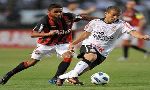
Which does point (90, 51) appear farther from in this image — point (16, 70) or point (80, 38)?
point (16, 70)

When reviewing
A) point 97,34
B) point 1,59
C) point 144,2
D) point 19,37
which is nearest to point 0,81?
point 97,34

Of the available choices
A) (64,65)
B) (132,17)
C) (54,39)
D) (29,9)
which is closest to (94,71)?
(54,39)

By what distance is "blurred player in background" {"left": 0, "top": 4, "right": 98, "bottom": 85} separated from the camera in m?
12.1

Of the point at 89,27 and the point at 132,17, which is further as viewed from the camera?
the point at 132,17

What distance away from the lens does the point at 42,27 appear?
39.6 ft

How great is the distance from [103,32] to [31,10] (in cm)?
1810

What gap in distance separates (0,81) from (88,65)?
1.82 meters

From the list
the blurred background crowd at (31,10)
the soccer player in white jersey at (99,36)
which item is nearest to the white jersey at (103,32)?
the soccer player in white jersey at (99,36)

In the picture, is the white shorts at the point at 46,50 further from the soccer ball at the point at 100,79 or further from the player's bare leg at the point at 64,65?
the soccer ball at the point at 100,79

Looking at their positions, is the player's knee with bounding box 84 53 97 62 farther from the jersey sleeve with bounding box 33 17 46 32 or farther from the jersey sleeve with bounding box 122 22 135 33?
the jersey sleeve with bounding box 33 17 46 32

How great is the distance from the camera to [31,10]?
2988 cm

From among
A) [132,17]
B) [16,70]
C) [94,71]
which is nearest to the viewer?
[16,70]

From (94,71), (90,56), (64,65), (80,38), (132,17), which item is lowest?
(94,71)

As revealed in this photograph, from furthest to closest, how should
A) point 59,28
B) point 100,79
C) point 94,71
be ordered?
point 94,71, point 59,28, point 100,79
